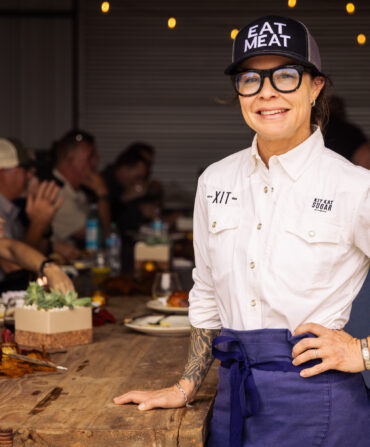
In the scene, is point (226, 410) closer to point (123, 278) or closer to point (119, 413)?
point (119, 413)

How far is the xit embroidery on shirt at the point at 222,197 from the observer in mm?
1894

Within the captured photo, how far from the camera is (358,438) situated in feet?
5.87

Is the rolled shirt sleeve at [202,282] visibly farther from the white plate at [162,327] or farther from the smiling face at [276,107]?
the white plate at [162,327]

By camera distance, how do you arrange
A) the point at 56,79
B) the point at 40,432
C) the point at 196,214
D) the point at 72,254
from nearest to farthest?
the point at 40,432 → the point at 196,214 → the point at 72,254 → the point at 56,79

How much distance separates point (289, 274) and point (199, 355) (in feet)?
1.25

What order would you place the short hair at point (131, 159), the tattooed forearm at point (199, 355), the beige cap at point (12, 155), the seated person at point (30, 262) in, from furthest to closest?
the short hair at point (131, 159) → the beige cap at point (12, 155) → the seated person at point (30, 262) → the tattooed forearm at point (199, 355)

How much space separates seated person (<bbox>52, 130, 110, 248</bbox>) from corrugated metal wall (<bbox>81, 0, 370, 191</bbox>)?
2716mm

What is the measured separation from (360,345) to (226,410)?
0.39 meters

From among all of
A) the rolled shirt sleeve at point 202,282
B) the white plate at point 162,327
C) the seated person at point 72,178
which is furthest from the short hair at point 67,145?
the rolled shirt sleeve at point 202,282

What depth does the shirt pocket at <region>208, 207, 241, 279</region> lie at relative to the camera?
1.84 meters

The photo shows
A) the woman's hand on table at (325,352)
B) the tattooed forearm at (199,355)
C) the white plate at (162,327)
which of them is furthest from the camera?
the white plate at (162,327)

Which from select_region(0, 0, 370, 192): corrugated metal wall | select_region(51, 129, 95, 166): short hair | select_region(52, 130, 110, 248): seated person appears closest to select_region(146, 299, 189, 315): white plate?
select_region(52, 130, 110, 248): seated person

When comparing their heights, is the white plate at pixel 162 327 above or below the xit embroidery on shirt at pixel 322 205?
below

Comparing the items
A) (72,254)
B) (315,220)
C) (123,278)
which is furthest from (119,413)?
(72,254)
